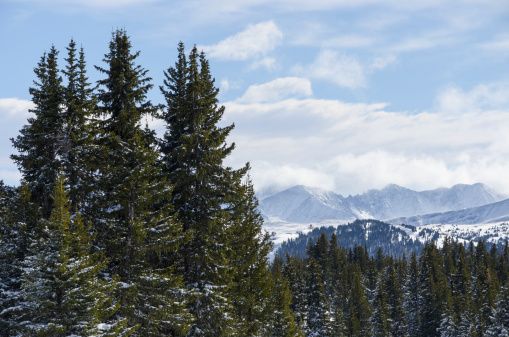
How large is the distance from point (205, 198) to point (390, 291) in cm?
8404

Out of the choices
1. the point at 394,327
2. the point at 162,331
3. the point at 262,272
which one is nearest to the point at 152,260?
the point at 162,331

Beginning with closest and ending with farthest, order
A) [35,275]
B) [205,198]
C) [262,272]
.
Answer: [35,275]
[205,198]
[262,272]

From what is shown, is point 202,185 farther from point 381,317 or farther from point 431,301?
point 431,301

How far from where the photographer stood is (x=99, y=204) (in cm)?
2138

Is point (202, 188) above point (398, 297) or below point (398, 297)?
above

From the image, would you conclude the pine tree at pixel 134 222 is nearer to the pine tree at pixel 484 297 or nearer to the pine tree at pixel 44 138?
the pine tree at pixel 44 138

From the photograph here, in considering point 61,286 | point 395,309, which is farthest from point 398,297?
point 61,286

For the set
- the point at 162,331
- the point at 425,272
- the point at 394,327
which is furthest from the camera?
the point at 425,272

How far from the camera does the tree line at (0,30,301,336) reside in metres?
17.6

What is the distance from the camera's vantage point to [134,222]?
20.5m

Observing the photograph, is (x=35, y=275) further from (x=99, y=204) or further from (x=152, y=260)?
(x=152, y=260)

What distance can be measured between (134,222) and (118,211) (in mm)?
1189

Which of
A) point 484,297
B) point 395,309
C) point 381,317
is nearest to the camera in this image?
point 484,297

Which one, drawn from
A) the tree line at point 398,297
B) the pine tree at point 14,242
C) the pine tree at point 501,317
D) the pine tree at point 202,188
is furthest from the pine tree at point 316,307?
the pine tree at point 14,242
